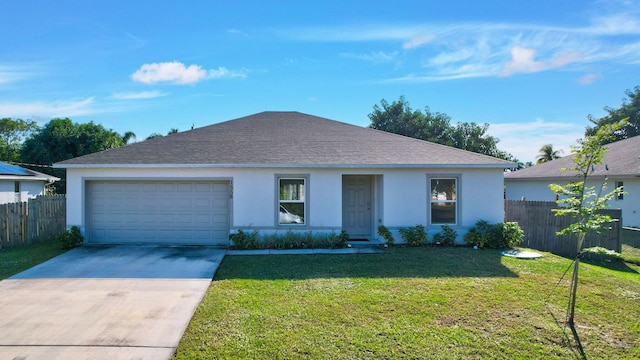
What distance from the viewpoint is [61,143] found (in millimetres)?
25469

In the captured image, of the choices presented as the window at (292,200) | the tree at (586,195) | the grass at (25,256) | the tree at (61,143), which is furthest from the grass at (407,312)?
the tree at (61,143)

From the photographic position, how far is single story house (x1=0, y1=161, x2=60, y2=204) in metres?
16.6

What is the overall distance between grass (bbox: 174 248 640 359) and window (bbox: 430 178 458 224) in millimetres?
2869

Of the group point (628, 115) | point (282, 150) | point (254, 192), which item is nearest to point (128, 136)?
point (282, 150)

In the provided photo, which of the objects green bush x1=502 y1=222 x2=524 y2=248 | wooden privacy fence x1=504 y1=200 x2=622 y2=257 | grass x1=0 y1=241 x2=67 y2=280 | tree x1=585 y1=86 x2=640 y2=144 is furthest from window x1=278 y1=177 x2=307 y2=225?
tree x1=585 y1=86 x2=640 y2=144

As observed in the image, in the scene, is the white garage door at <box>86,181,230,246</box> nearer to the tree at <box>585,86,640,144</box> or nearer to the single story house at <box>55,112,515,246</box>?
the single story house at <box>55,112,515,246</box>

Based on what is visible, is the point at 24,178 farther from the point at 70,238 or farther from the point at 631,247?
the point at 631,247

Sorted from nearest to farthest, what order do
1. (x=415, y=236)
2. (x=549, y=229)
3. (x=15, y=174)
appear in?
1. (x=415, y=236)
2. (x=549, y=229)
3. (x=15, y=174)

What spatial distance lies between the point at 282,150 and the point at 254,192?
181 cm

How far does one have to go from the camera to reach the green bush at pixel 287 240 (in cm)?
1022

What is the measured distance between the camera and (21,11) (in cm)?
1068

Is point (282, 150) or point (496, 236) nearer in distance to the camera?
point (496, 236)

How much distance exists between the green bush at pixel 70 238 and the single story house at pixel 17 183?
9.24m

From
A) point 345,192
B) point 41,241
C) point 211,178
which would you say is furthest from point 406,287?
point 41,241
